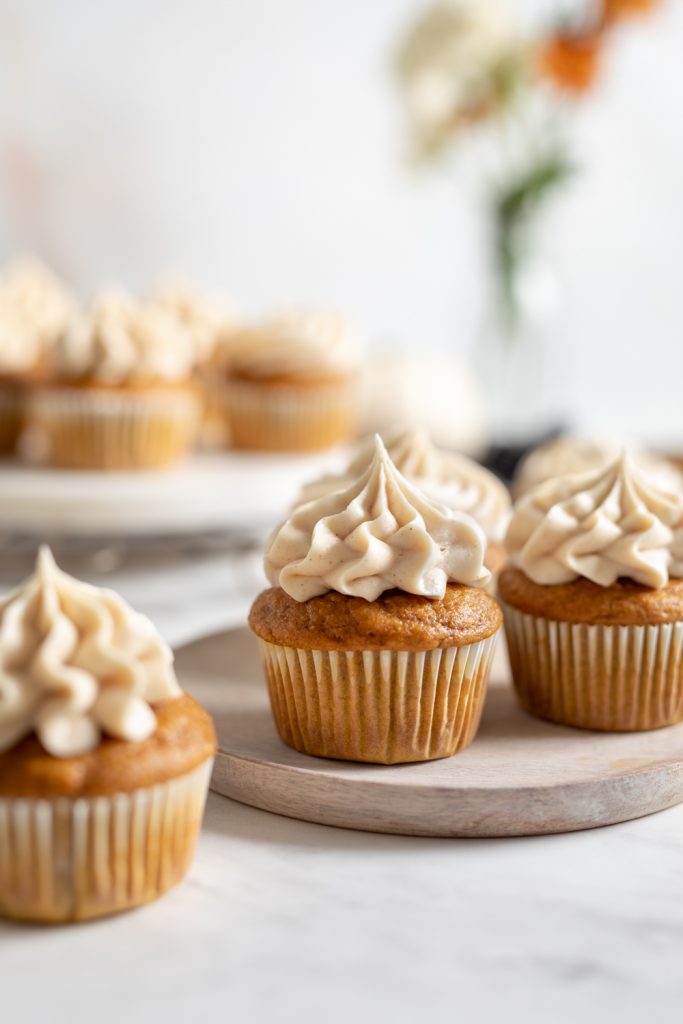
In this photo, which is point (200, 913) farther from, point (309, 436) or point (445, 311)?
point (445, 311)

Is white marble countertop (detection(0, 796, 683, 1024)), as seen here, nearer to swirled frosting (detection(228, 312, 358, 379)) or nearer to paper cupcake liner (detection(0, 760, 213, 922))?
paper cupcake liner (detection(0, 760, 213, 922))

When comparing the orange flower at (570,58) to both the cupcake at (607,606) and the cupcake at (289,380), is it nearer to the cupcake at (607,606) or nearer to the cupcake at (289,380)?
the cupcake at (289,380)

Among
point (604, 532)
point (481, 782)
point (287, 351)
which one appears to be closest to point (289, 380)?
point (287, 351)

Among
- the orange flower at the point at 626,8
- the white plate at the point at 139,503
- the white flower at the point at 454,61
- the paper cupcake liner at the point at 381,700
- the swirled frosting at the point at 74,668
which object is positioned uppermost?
the orange flower at the point at 626,8

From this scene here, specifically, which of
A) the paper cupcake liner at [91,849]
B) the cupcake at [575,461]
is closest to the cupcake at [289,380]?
the cupcake at [575,461]

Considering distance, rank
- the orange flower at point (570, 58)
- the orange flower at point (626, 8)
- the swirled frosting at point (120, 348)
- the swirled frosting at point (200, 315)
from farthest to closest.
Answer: the orange flower at point (570, 58) → the orange flower at point (626, 8) → the swirled frosting at point (200, 315) → the swirled frosting at point (120, 348)

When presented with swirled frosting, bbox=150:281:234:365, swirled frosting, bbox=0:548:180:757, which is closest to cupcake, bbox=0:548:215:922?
swirled frosting, bbox=0:548:180:757
